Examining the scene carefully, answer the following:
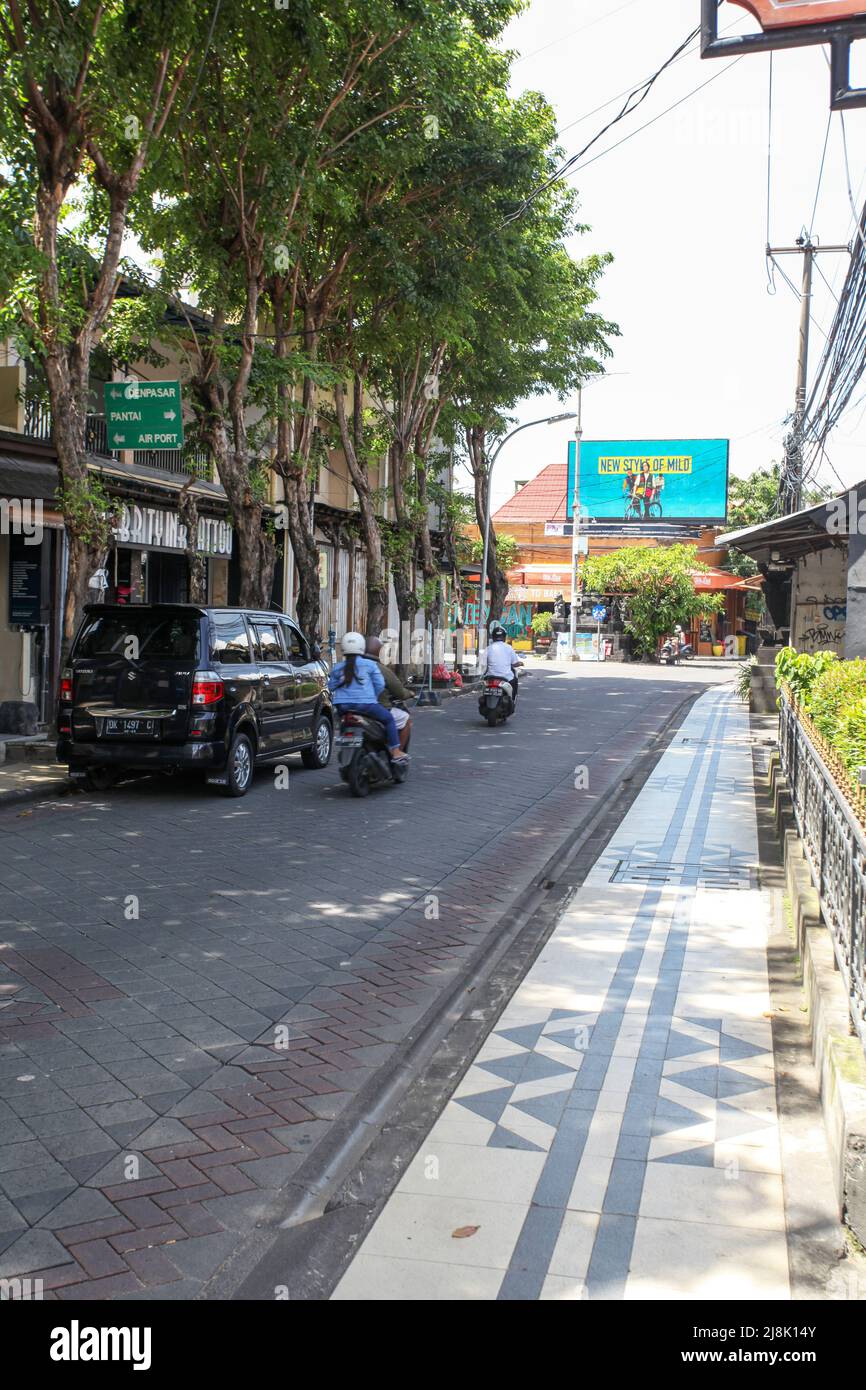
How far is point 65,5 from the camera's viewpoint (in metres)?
11.5

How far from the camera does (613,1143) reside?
14.9 ft

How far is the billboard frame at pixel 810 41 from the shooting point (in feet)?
26.3

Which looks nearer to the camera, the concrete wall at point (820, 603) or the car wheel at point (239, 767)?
the car wheel at point (239, 767)

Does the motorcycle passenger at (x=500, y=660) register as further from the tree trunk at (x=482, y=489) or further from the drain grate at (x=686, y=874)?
the tree trunk at (x=482, y=489)

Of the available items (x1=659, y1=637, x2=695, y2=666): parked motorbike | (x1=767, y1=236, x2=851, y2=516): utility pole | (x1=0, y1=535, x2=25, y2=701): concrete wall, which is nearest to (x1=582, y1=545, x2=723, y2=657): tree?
(x1=659, y1=637, x2=695, y2=666): parked motorbike

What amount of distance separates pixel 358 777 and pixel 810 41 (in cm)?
756

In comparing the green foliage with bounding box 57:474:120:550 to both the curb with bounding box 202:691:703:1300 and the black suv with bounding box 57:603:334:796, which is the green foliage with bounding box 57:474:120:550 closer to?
the black suv with bounding box 57:603:334:796

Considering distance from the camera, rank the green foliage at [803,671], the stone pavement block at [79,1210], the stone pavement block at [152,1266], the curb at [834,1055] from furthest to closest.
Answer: the green foliage at [803,671]
the stone pavement block at [79,1210]
the curb at [834,1055]
the stone pavement block at [152,1266]

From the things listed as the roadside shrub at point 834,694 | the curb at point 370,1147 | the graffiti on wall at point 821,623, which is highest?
the graffiti on wall at point 821,623

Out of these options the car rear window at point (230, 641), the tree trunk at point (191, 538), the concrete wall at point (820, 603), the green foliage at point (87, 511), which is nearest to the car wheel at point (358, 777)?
the car rear window at point (230, 641)

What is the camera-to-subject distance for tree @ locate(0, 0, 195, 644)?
37.3ft

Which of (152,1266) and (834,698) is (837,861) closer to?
(834,698)

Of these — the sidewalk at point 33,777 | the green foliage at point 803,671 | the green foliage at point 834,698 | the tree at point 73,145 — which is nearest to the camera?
the green foliage at point 834,698

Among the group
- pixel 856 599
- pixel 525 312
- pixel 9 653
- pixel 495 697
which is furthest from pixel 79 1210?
pixel 525 312
